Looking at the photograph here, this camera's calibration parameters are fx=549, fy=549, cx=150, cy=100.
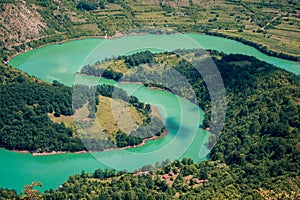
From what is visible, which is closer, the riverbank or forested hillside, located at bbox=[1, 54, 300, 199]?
forested hillside, located at bbox=[1, 54, 300, 199]

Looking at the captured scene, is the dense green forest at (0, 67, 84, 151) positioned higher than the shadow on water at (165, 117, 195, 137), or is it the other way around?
the dense green forest at (0, 67, 84, 151)

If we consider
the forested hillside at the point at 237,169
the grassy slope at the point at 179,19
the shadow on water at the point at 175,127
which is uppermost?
the grassy slope at the point at 179,19

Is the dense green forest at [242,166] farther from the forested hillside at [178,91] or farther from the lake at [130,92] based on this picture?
the lake at [130,92]

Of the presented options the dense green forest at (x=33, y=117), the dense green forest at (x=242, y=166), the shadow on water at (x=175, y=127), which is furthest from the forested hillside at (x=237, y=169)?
the dense green forest at (x=33, y=117)

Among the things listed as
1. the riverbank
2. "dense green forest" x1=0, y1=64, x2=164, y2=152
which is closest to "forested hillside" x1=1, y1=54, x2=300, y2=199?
"dense green forest" x1=0, y1=64, x2=164, y2=152

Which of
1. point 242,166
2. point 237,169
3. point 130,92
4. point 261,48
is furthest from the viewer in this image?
point 261,48

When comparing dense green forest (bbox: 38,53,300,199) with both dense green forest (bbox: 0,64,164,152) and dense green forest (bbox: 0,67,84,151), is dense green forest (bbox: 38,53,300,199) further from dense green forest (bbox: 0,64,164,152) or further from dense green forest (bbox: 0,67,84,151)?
dense green forest (bbox: 0,67,84,151)

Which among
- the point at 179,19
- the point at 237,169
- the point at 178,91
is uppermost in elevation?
the point at 179,19

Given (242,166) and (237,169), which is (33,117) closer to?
(237,169)

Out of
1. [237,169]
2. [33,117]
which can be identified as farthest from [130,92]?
[237,169]

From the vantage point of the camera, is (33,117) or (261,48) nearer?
(33,117)

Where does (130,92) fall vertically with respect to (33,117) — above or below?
below
